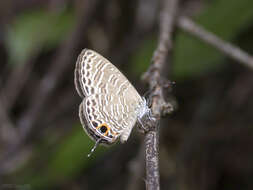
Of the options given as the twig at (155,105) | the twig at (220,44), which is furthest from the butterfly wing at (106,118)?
the twig at (220,44)

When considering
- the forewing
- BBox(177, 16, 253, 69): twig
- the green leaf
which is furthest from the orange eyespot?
the green leaf

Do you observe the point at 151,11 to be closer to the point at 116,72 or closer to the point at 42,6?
the point at 42,6

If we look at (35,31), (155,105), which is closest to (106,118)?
(155,105)

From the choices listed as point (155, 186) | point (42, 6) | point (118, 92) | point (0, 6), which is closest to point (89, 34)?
point (42, 6)

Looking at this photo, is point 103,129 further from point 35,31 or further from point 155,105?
point 35,31

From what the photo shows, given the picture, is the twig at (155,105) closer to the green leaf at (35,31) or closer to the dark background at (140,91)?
the dark background at (140,91)

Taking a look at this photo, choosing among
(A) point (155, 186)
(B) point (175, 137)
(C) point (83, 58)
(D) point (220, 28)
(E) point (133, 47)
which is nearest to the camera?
(A) point (155, 186)

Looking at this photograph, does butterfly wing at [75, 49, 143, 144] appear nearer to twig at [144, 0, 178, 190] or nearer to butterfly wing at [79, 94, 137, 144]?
butterfly wing at [79, 94, 137, 144]
